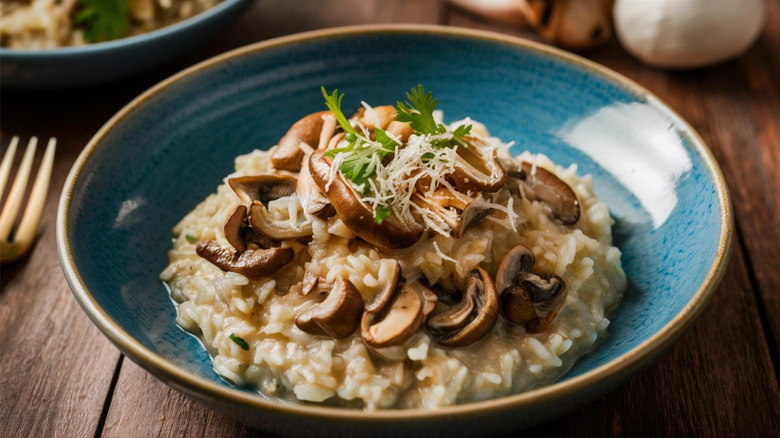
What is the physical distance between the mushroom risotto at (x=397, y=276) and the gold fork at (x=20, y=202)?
→ 0.97 m

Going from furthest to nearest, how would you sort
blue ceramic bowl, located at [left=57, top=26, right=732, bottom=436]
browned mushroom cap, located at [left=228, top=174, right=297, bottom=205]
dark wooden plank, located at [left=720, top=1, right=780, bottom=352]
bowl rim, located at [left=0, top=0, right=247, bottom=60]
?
1. bowl rim, located at [left=0, top=0, right=247, bottom=60]
2. dark wooden plank, located at [left=720, top=1, right=780, bottom=352]
3. browned mushroom cap, located at [left=228, top=174, right=297, bottom=205]
4. blue ceramic bowl, located at [left=57, top=26, right=732, bottom=436]

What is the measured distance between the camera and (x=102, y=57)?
424cm

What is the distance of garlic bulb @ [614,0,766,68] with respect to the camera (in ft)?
15.8

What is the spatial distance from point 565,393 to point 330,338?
0.92 metres

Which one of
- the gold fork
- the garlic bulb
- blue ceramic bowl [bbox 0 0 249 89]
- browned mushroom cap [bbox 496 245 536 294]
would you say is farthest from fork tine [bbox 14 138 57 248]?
the garlic bulb

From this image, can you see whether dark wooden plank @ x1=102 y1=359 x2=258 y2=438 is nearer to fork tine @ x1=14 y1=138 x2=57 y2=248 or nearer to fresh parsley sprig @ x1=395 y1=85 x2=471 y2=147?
fork tine @ x1=14 y1=138 x2=57 y2=248

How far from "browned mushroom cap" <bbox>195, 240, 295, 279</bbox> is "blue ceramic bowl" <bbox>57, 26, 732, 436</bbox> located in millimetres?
330

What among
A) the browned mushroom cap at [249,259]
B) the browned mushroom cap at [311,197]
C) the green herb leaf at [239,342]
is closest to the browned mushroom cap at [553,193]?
the browned mushroom cap at [311,197]

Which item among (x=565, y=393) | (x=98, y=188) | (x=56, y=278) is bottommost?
(x=56, y=278)

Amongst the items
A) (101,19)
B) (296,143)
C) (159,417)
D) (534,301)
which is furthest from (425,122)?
(101,19)

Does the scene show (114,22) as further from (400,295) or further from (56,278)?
(400,295)

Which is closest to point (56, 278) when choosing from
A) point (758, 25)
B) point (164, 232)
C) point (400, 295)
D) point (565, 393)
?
point (164, 232)

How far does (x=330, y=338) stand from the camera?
279cm

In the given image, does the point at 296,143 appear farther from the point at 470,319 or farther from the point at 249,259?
the point at 470,319
